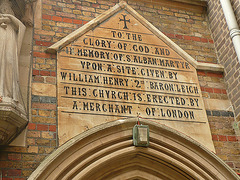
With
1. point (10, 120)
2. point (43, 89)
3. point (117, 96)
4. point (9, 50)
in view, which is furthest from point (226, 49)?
point (10, 120)

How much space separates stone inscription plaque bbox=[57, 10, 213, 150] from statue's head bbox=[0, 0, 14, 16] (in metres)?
0.94

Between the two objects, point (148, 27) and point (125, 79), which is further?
point (148, 27)

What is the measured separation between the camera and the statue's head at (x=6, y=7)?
18.1 feet

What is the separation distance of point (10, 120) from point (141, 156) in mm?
1939

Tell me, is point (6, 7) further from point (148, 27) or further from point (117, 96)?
point (148, 27)

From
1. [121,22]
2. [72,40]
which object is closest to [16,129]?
[72,40]

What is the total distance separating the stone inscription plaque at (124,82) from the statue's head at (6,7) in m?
0.94

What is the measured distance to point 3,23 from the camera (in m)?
5.36

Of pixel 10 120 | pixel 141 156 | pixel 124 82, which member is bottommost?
pixel 141 156

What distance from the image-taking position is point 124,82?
591cm

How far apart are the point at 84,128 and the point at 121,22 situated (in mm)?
2207

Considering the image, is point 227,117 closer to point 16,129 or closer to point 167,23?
point 167,23

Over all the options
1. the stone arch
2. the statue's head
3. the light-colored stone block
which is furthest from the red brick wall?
the statue's head

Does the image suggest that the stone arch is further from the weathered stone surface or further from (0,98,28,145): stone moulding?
(0,98,28,145): stone moulding
